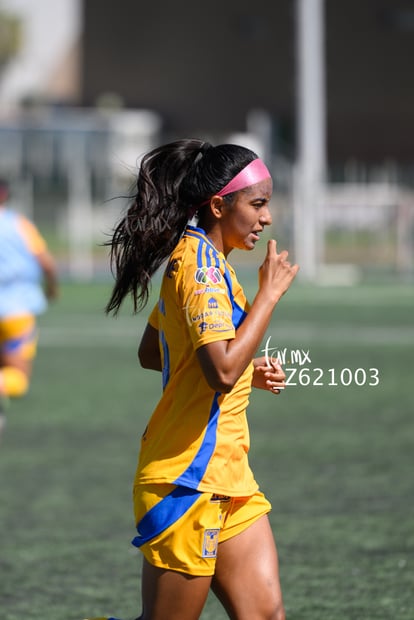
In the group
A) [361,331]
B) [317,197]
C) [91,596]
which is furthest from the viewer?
[317,197]

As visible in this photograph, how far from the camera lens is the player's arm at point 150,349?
393cm

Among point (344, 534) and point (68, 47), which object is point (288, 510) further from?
point (68, 47)

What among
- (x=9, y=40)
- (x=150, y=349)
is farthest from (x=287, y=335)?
(x=9, y=40)

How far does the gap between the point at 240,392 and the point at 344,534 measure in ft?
9.54

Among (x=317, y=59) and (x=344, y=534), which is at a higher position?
(x=317, y=59)

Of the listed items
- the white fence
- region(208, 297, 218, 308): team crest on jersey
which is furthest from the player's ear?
the white fence

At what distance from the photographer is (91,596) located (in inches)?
214

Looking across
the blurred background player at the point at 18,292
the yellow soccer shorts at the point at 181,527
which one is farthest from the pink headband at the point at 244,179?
the blurred background player at the point at 18,292

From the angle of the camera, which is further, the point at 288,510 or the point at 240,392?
the point at 288,510

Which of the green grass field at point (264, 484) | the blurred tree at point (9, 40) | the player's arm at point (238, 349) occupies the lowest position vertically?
the green grass field at point (264, 484)

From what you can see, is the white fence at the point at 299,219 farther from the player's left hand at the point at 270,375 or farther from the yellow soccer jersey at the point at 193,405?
the yellow soccer jersey at the point at 193,405

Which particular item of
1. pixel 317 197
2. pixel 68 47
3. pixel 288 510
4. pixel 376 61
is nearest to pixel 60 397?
pixel 288 510

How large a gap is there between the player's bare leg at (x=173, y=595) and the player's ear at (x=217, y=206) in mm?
1027

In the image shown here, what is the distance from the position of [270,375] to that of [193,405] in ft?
0.99
